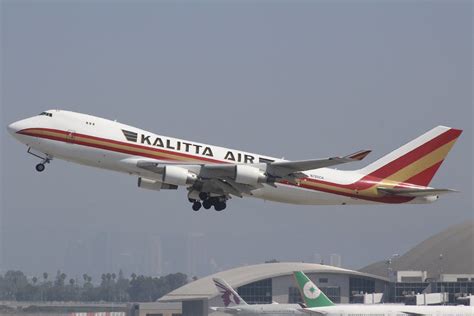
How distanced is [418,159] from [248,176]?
11.4 metres

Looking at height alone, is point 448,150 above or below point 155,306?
above

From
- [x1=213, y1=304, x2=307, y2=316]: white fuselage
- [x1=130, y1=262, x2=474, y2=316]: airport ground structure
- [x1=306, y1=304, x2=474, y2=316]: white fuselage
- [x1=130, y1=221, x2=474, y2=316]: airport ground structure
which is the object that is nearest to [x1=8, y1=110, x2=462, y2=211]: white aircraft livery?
[x1=306, y1=304, x2=474, y2=316]: white fuselage

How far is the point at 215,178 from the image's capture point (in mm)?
54594

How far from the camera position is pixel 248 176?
54.2 meters

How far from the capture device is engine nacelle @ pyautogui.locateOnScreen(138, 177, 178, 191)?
56.2 metres

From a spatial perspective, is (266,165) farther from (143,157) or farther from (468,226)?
(468,226)

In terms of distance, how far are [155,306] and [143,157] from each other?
54.3 metres

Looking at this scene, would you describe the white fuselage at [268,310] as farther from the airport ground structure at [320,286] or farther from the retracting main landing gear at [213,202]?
the airport ground structure at [320,286]

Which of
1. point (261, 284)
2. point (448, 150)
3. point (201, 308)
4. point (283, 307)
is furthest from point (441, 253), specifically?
point (448, 150)

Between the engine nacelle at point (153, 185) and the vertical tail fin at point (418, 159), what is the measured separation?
34.6ft

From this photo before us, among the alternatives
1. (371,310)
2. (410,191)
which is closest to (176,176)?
(410,191)

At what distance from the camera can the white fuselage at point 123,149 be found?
53.4 metres

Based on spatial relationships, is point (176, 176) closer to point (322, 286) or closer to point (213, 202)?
point (213, 202)

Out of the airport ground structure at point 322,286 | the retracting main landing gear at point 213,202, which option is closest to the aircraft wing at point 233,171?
the retracting main landing gear at point 213,202
